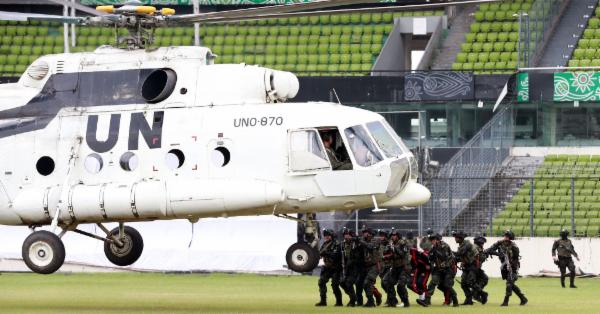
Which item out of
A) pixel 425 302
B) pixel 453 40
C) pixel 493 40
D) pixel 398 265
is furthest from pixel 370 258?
pixel 453 40

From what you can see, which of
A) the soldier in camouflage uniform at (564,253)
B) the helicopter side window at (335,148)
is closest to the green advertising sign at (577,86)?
the soldier in camouflage uniform at (564,253)

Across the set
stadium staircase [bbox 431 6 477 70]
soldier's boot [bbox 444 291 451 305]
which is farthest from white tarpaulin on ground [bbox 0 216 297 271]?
stadium staircase [bbox 431 6 477 70]

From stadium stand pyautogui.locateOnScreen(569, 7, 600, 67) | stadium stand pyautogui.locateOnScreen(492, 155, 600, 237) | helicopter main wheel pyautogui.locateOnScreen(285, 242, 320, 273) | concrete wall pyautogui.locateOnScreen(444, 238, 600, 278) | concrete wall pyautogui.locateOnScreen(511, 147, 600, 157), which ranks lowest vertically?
concrete wall pyautogui.locateOnScreen(444, 238, 600, 278)

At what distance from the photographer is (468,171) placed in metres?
41.0

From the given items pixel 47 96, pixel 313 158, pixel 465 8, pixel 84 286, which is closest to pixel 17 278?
pixel 84 286

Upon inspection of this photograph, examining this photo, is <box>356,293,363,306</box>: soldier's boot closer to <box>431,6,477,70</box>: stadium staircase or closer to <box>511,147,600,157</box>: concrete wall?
<box>511,147,600,157</box>: concrete wall

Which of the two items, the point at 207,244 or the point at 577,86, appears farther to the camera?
the point at 577,86

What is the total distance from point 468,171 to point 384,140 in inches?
673

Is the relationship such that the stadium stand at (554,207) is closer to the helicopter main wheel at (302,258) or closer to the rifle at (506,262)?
the rifle at (506,262)

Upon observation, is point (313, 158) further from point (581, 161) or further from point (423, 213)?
point (581, 161)

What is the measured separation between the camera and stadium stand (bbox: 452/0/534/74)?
47469mm

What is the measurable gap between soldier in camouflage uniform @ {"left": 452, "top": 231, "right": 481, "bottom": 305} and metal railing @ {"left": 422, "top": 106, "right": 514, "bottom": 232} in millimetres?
9209

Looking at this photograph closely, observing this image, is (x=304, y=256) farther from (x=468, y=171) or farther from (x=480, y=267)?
(x=468, y=171)

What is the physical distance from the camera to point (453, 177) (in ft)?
128
